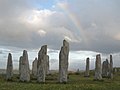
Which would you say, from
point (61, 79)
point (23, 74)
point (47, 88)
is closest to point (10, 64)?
point (23, 74)

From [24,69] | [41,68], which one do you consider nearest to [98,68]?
[41,68]

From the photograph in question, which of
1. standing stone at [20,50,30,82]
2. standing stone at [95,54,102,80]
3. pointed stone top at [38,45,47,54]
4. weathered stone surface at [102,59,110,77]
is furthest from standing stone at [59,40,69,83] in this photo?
weathered stone surface at [102,59,110,77]

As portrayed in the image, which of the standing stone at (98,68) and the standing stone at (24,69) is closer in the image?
the standing stone at (24,69)

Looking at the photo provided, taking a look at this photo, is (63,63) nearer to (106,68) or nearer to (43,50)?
(43,50)

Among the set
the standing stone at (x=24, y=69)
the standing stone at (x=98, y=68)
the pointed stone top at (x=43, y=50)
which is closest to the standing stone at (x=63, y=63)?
the pointed stone top at (x=43, y=50)

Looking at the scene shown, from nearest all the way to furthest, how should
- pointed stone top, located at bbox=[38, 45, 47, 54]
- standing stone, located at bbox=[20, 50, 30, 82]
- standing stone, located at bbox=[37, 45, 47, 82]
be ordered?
1. standing stone, located at bbox=[37, 45, 47, 82]
2. pointed stone top, located at bbox=[38, 45, 47, 54]
3. standing stone, located at bbox=[20, 50, 30, 82]

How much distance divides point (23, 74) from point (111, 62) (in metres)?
24.2

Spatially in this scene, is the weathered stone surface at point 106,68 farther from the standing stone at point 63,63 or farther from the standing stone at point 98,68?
the standing stone at point 63,63

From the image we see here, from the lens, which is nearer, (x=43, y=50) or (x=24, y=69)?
(x=43, y=50)

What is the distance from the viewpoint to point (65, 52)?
A: 46312 mm

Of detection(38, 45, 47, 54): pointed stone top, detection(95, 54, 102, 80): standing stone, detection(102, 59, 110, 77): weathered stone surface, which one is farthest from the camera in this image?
detection(102, 59, 110, 77): weathered stone surface

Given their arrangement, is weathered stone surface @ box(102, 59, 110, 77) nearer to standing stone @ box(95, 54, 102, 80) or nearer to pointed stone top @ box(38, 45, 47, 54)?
standing stone @ box(95, 54, 102, 80)

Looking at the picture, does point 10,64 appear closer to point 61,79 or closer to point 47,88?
point 61,79

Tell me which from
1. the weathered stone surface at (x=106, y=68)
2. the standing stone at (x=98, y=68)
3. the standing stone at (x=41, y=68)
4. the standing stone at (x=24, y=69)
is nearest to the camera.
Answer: the standing stone at (x=41, y=68)
